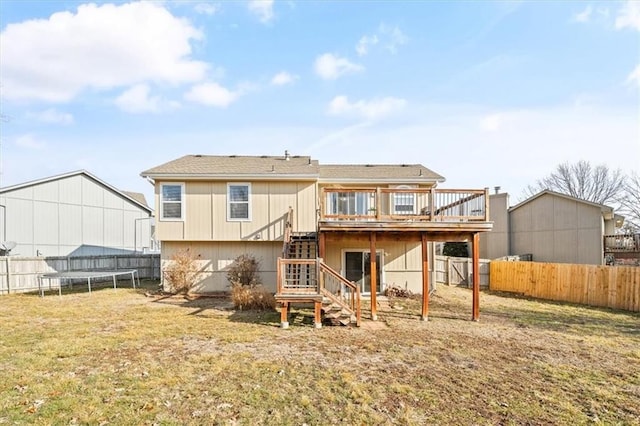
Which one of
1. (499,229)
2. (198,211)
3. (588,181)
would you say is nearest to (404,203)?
(198,211)

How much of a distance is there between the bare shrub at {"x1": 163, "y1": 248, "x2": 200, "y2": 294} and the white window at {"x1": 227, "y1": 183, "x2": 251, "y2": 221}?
2.15 meters

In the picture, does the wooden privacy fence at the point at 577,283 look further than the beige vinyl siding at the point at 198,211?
No

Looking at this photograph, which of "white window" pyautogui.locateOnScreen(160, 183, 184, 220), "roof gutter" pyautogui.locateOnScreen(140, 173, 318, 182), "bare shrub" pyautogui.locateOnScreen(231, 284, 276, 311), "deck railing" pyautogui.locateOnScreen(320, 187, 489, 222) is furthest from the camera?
"white window" pyautogui.locateOnScreen(160, 183, 184, 220)

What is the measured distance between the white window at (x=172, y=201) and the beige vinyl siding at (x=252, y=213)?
0.19 meters

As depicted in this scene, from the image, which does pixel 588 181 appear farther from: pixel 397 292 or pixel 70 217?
pixel 70 217

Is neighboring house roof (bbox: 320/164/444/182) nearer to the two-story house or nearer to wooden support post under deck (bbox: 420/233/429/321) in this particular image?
the two-story house

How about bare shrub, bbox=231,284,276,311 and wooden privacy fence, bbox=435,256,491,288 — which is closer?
bare shrub, bbox=231,284,276,311

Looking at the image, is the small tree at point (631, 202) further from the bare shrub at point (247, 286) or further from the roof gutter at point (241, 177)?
the bare shrub at point (247, 286)

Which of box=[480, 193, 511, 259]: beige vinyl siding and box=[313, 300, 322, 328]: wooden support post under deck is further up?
box=[480, 193, 511, 259]: beige vinyl siding

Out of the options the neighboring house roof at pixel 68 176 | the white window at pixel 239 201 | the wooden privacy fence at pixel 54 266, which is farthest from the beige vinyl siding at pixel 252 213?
the neighboring house roof at pixel 68 176

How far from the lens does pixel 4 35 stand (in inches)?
565

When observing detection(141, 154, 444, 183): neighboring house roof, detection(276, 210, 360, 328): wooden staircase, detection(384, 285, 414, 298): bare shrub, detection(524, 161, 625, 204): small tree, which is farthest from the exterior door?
detection(524, 161, 625, 204): small tree

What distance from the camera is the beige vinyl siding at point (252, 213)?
45.5 feet

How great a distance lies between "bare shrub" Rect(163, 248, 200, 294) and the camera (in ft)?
44.5
